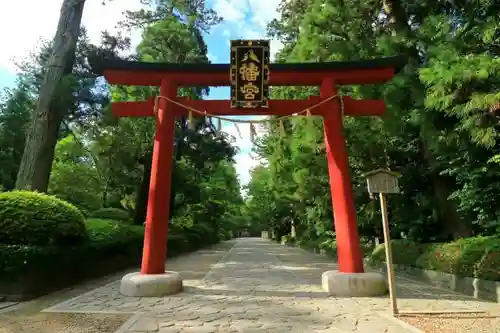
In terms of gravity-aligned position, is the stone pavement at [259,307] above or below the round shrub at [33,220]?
below

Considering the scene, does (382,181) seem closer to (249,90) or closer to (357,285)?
(357,285)

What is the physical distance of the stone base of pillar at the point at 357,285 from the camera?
7.95 m

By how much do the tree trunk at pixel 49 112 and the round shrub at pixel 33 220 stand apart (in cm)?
223

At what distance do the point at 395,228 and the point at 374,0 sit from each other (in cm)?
828

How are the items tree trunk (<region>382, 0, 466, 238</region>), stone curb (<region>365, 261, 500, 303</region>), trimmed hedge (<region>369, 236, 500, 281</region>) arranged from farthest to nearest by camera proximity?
tree trunk (<region>382, 0, 466, 238</region>) < trimmed hedge (<region>369, 236, 500, 281</region>) < stone curb (<region>365, 261, 500, 303</region>)

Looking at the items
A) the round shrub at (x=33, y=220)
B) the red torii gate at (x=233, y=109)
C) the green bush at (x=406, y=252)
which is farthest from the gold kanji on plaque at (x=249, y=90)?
the green bush at (x=406, y=252)

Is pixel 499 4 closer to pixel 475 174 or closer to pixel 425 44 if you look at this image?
pixel 425 44

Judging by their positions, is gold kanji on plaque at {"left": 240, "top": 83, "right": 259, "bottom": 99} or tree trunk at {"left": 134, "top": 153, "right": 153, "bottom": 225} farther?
tree trunk at {"left": 134, "top": 153, "right": 153, "bottom": 225}

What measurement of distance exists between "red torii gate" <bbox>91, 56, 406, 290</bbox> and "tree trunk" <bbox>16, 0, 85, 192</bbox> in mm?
2741

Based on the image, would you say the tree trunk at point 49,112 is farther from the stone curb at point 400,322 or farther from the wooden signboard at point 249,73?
the stone curb at point 400,322

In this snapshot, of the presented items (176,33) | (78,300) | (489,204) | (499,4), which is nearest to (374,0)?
(499,4)

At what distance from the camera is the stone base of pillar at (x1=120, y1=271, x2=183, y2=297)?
786 cm

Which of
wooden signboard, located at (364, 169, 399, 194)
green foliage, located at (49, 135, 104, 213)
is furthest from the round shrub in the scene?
green foliage, located at (49, 135, 104, 213)

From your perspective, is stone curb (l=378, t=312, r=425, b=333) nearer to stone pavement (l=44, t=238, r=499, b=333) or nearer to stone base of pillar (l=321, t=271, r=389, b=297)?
stone pavement (l=44, t=238, r=499, b=333)
